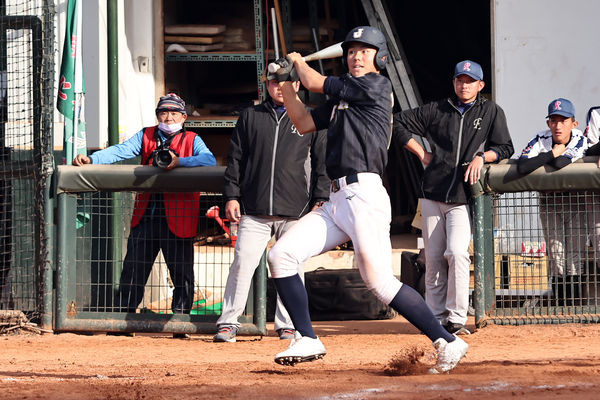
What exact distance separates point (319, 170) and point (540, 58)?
490cm

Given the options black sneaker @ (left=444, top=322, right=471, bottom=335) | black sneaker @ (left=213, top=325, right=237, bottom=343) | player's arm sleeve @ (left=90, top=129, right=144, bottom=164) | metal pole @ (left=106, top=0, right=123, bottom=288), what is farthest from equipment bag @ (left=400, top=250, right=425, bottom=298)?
metal pole @ (left=106, top=0, right=123, bottom=288)

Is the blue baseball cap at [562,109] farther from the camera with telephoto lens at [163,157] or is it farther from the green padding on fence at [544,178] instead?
the camera with telephoto lens at [163,157]

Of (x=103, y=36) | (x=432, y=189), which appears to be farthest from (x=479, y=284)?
(x=103, y=36)

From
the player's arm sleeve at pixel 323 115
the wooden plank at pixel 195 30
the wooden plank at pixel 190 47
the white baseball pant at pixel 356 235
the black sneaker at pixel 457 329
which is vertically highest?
the wooden plank at pixel 195 30

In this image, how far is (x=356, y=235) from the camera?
5.47m

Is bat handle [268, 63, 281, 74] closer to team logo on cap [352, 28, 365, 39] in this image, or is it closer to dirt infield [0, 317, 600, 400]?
team logo on cap [352, 28, 365, 39]

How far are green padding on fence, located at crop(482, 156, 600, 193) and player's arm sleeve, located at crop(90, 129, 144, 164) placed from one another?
2.81 meters

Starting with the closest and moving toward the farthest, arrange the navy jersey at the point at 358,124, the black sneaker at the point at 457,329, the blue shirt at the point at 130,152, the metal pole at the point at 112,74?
the navy jersey at the point at 358,124 < the black sneaker at the point at 457,329 < the blue shirt at the point at 130,152 < the metal pole at the point at 112,74

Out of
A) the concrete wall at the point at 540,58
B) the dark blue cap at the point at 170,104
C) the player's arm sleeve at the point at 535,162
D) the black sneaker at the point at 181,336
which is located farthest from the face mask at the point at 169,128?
the concrete wall at the point at 540,58

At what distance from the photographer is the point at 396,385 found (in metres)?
4.95

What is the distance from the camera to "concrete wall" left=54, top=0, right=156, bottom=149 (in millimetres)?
10898

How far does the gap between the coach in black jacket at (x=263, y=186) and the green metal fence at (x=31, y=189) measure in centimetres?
164

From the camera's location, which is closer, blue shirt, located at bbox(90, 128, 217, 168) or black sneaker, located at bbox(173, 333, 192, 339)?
blue shirt, located at bbox(90, 128, 217, 168)

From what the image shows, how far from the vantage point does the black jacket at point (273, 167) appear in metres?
7.31
